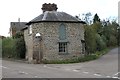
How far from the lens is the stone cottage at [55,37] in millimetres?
36156

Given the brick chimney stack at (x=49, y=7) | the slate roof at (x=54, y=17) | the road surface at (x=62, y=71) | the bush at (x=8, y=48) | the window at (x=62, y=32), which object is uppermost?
the brick chimney stack at (x=49, y=7)

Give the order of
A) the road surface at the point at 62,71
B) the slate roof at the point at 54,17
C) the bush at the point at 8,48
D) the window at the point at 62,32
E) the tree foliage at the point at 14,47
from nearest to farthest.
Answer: the road surface at the point at 62,71 → the slate roof at the point at 54,17 → the window at the point at 62,32 → the tree foliage at the point at 14,47 → the bush at the point at 8,48

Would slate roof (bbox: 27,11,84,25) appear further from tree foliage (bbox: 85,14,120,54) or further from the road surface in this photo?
tree foliage (bbox: 85,14,120,54)

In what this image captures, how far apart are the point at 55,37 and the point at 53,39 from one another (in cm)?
35

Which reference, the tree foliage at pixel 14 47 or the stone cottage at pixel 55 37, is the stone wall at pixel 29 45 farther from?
the tree foliage at pixel 14 47

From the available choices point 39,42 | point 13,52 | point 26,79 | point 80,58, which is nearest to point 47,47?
point 39,42

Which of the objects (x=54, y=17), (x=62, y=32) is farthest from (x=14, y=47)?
(x=62, y=32)

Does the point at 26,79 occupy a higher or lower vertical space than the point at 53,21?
lower

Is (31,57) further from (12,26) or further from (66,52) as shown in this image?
(12,26)

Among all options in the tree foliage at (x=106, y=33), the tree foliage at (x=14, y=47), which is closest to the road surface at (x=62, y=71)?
the tree foliage at (x=14, y=47)

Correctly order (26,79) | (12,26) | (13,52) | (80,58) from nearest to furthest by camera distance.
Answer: (26,79) → (80,58) → (13,52) → (12,26)

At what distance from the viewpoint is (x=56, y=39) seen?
36500mm

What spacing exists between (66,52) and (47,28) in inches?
141

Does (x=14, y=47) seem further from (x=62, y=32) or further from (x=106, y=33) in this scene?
(x=106, y=33)
